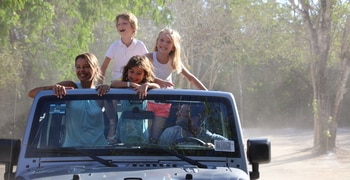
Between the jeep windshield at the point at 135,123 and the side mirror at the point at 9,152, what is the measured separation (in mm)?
108

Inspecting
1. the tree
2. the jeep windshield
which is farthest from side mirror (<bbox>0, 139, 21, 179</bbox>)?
the tree

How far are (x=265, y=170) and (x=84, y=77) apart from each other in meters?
14.0

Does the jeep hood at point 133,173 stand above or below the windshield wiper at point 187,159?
below

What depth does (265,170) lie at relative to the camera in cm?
1931

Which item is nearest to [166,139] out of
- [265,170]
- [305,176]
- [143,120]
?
[143,120]

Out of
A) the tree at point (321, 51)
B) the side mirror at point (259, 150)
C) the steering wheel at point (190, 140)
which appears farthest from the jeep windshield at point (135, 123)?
the tree at point (321, 51)

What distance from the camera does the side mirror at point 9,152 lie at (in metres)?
4.87

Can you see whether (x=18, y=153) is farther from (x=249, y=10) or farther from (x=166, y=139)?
(x=249, y=10)

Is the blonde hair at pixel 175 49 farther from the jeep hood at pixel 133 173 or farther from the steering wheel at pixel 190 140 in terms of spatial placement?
the jeep hood at pixel 133 173

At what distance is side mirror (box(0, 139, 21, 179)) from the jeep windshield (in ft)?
0.35

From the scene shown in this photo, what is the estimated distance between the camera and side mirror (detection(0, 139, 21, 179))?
4.87 m

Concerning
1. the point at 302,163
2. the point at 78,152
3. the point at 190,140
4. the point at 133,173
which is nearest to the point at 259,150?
the point at 190,140

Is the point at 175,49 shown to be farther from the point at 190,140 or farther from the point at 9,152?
the point at 9,152

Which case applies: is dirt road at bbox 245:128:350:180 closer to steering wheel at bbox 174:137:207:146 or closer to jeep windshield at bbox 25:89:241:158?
jeep windshield at bbox 25:89:241:158
